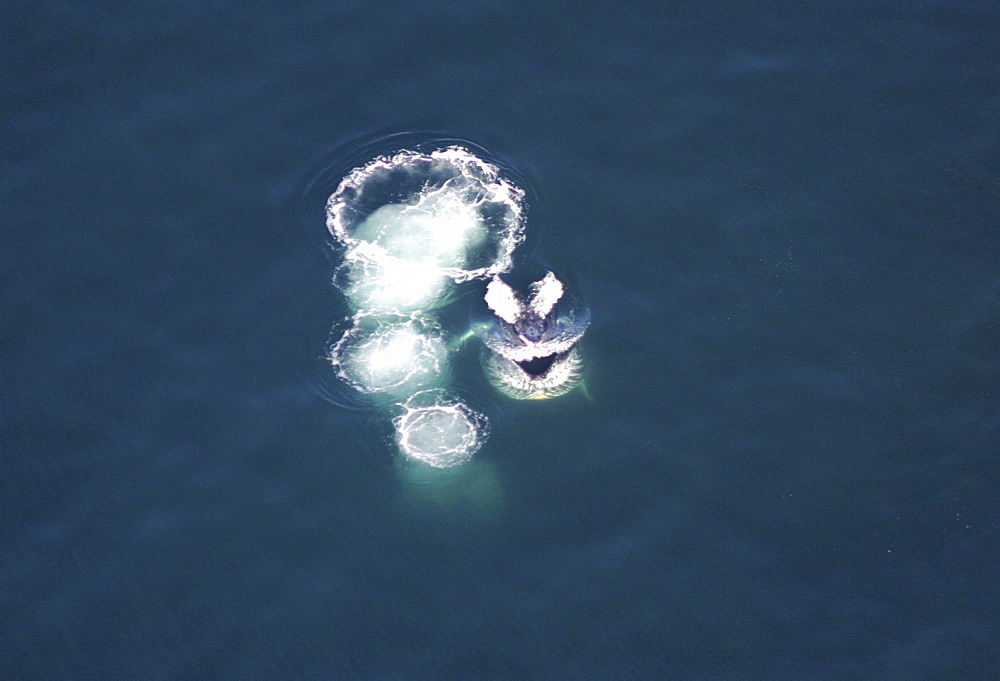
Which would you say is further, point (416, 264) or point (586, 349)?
point (416, 264)

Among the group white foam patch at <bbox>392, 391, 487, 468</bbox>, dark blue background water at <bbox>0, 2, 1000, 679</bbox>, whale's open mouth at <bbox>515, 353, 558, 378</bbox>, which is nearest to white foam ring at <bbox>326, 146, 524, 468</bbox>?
white foam patch at <bbox>392, 391, 487, 468</bbox>

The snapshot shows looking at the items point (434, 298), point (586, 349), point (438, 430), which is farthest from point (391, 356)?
point (586, 349)

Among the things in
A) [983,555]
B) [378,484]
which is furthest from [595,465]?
[983,555]

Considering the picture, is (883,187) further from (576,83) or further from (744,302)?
(576,83)

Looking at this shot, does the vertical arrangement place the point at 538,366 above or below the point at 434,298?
below

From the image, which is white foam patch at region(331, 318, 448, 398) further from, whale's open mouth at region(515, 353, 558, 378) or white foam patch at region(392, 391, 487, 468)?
whale's open mouth at region(515, 353, 558, 378)

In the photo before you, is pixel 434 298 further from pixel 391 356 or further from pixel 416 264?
pixel 391 356
